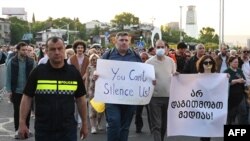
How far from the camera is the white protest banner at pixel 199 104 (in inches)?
326

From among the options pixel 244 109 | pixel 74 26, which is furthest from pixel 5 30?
pixel 244 109

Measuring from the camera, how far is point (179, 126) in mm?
8477

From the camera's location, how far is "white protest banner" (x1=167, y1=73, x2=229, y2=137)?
8.27 metres

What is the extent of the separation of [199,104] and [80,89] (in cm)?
323

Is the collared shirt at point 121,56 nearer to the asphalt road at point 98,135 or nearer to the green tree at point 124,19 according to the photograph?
the asphalt road at point 98,135

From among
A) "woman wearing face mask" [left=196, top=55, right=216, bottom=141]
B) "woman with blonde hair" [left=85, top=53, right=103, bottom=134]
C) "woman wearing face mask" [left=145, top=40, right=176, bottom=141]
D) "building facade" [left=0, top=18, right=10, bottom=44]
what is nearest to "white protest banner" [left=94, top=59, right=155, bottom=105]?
"woman wearing face mask" [left=145, top=40, right=176, bottom=141]

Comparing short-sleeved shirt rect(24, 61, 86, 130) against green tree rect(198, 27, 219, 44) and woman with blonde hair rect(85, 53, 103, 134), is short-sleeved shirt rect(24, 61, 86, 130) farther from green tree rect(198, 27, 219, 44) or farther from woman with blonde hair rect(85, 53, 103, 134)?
green tree rect(198, 27, 219, 44)

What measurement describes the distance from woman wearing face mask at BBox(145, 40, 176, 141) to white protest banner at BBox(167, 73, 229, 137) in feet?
0.38

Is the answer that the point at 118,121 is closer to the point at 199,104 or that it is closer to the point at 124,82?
the point at 124,82

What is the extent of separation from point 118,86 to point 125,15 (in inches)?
5608

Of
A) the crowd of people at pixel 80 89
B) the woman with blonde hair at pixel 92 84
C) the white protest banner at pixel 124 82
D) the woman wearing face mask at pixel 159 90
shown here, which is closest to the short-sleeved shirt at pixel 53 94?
the crowd of people at pixel 80 89

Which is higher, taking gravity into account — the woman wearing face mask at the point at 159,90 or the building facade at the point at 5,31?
the building facade at the point at 5,31

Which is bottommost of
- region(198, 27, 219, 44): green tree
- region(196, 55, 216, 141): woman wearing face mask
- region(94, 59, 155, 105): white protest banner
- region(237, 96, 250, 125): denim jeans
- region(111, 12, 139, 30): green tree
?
region(237, 96, 250, 125): denim jeans

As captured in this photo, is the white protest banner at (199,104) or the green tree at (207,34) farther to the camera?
the green tree at (207,34)
